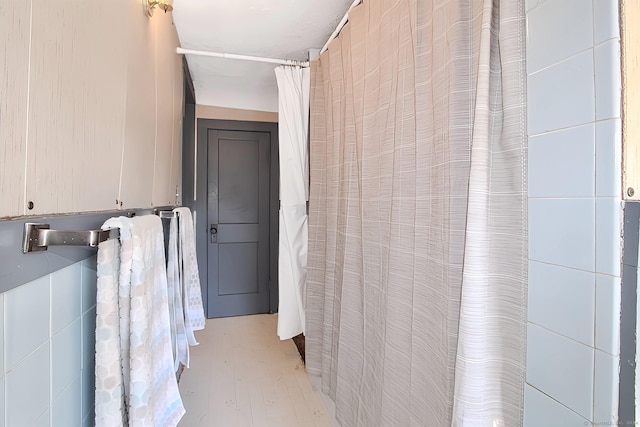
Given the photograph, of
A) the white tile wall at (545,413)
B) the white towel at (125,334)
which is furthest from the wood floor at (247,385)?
the white tile wall at (545,413)

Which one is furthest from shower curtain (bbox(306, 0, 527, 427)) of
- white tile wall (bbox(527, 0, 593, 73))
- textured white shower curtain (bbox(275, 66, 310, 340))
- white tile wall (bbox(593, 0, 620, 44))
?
textured white shower curtain (bbox(275, 66, 310, 340))

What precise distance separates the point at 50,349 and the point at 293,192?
5.21ft

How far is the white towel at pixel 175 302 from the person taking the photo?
4.73ft

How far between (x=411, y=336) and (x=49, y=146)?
41.2 inches

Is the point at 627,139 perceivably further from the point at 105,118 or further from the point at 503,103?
the point at 105,118

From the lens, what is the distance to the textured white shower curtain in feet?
6.80

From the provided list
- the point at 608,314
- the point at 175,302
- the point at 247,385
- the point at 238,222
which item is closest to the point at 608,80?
the point at 608,314

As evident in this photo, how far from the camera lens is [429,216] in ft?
3.07

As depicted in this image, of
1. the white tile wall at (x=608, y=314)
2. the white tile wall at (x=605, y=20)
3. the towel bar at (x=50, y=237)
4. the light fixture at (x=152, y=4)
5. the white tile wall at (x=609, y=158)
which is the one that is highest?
the light fixture at (x=152, y=4)

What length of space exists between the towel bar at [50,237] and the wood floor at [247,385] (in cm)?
148

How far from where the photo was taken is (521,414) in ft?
2.27

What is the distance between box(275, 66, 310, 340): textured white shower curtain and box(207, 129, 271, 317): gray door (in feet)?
3.75

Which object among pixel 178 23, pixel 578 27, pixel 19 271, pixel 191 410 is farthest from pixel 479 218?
pixel 178 23

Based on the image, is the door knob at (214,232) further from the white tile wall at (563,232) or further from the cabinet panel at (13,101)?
the white tile wall at (563,232)
